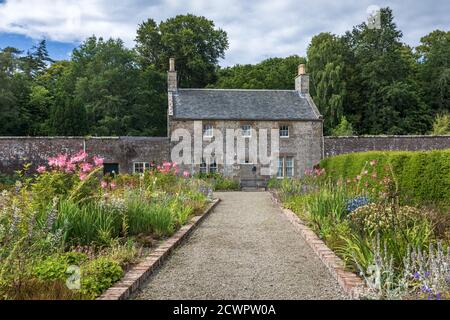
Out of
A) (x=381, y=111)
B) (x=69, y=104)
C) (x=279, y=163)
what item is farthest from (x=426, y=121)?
(x=69, y=104)

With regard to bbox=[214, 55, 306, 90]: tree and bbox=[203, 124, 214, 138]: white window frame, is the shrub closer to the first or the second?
bbox=[203, 124, 214, 138]: white window frame

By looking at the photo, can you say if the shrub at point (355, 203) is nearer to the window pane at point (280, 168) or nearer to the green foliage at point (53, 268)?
the green foliage at point (53, 268)

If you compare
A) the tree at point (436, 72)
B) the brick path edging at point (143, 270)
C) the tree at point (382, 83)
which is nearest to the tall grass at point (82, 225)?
the brick path edging at point (143, 270)

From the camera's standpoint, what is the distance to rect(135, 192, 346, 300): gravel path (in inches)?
192

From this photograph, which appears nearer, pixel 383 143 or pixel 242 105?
pixel 383 143

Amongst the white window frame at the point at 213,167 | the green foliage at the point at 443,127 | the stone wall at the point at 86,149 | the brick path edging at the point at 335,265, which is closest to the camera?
the brick path edging at the point at 335,265

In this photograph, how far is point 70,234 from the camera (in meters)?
6.70

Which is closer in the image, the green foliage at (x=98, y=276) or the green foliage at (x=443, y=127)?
the green foliage at (x=98, y=276)

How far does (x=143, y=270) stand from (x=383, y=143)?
89.0 ft

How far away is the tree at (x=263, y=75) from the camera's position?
45844 millimetres

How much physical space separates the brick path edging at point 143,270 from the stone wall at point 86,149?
2072cm

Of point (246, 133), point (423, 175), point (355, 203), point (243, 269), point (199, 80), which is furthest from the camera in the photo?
point (199, 80)

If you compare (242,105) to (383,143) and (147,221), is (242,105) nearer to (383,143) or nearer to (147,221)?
(383,143)

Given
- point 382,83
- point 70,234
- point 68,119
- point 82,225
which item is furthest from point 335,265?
point 382,83
